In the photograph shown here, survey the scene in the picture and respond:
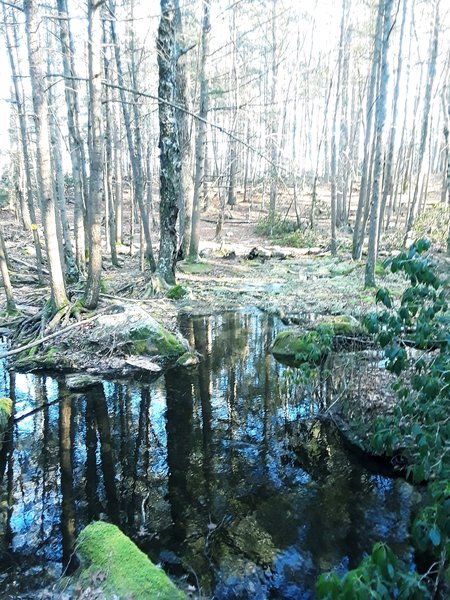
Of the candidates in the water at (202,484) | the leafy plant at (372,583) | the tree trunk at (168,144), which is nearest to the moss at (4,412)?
the water at (202,484)

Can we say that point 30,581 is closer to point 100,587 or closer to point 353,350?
point 100,587

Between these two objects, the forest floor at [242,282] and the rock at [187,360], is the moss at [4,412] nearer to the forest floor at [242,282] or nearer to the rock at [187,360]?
the rock at [187,360]

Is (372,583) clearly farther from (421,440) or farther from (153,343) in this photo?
(153,343)

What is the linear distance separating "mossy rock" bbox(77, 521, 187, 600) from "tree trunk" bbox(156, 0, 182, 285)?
10.6 m

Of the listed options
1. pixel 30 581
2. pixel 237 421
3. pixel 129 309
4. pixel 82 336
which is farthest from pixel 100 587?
pixel 129 309

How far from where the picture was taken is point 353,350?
6.64 metres

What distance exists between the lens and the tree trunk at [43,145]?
27.4 ft

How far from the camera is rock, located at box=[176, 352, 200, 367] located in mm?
9140

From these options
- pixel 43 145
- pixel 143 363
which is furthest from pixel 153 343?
pixel 43 145

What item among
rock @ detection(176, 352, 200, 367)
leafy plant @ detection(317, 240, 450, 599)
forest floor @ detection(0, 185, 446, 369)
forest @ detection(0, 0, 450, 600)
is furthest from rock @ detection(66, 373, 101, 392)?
leafy plant @ detection(317, 240, 450, 599)

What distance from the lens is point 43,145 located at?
29.2ft

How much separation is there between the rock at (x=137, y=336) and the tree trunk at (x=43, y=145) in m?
1.17

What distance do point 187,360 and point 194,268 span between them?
921cm

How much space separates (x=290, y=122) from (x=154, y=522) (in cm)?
4423
